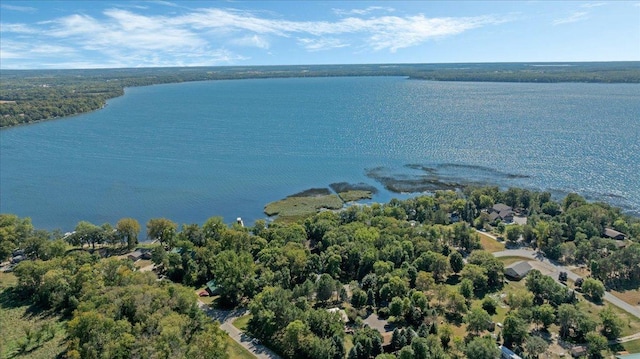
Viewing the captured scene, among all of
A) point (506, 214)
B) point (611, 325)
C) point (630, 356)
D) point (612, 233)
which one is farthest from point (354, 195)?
point (630, 356)

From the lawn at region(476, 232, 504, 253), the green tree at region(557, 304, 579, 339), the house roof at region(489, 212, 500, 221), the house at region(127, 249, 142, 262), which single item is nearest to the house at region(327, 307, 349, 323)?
the green tree at region(557, 304, 579, 339)

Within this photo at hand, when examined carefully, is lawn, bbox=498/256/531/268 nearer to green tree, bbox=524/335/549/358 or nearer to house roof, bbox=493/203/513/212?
house roof, bbox=493/203/513/212

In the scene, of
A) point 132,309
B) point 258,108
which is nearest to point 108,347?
point 132,309

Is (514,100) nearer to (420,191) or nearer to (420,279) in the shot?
(420,191)

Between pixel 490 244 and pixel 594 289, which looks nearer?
pixel 594 289

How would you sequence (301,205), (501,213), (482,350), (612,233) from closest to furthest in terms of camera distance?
(482,350) < (612,233) < (501,213) < (301,205)

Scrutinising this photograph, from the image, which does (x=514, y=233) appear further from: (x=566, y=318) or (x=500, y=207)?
(x=566, y=318)

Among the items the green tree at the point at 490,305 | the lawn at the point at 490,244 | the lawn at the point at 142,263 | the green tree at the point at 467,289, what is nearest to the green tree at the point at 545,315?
the green tree at the point at 490,305
